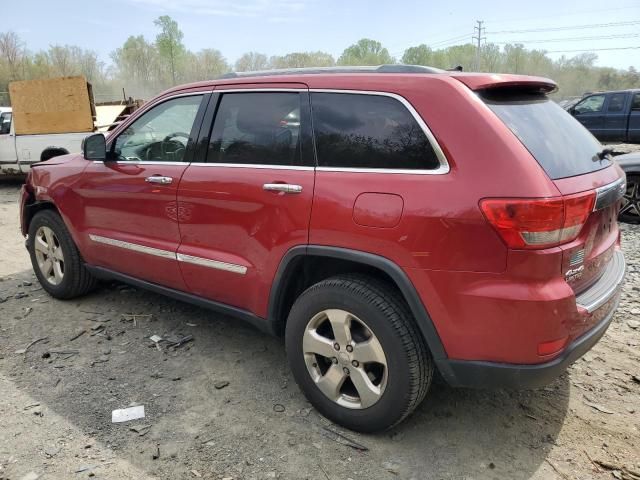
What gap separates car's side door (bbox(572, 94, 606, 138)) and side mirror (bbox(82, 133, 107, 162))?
13507mm

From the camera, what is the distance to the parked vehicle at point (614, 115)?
12977mm

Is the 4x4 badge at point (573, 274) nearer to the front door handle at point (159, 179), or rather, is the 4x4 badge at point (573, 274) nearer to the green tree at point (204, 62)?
the front door handle at point (159, 179)

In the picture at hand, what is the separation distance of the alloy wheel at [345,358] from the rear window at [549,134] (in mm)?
1145

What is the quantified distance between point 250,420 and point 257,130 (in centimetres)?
168

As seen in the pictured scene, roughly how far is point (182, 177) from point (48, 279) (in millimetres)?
2165

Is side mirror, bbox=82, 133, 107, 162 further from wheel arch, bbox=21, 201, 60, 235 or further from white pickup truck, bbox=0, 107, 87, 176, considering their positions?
white pickup truck, bbox=0, 107, 87, 176

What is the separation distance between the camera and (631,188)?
6586mm

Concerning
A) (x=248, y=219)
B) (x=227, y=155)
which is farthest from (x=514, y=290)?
(x=227, y=155)

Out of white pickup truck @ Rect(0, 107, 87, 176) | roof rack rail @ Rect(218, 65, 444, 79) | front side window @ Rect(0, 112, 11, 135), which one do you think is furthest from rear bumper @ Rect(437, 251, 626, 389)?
front side window @ Rect(0, 112, 11, 135)

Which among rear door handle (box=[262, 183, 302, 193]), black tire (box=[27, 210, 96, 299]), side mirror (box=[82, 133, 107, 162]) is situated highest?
side mirror (box=[82, 133, 107, 162])

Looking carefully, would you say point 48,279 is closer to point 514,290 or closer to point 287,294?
point 287,294

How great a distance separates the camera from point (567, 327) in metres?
2.16

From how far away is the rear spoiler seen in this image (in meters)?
2.36

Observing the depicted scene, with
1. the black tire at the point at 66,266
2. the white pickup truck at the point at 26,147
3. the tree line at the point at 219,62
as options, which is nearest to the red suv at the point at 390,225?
the black tire at the point at 66,266
